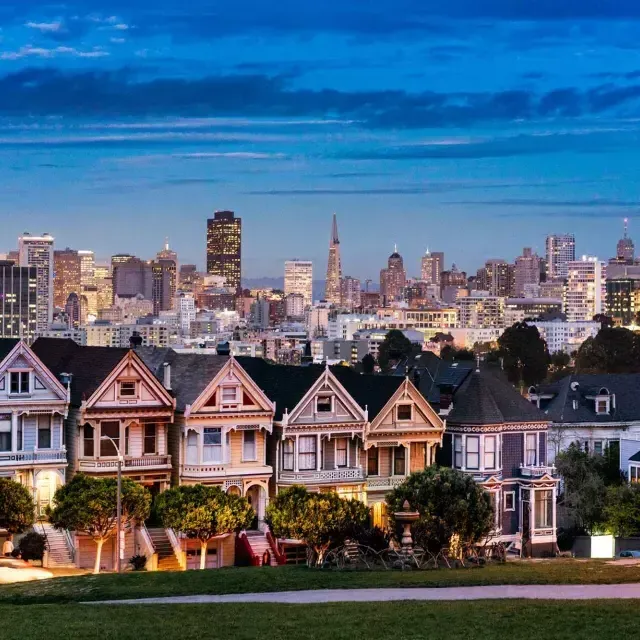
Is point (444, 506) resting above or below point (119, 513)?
above

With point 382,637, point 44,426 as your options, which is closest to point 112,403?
point 44,426

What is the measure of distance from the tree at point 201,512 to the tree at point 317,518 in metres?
1.38

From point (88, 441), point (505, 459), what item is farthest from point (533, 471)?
point (88, 441)

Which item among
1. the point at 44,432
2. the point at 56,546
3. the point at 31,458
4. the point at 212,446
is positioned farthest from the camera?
the point at 212,446

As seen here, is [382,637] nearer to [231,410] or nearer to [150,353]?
[231,410]

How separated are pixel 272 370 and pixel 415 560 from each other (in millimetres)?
18941

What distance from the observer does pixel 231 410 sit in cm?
6347

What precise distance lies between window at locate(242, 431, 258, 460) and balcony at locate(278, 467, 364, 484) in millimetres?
1311

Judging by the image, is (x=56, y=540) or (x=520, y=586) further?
(x=56, y=540)

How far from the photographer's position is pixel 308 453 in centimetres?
6506

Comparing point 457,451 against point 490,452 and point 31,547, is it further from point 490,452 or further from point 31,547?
point 31,547

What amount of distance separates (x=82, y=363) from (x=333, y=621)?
94.4 feet

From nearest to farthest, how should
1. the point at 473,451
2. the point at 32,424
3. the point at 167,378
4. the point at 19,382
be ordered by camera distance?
1. the point at 19,382
2. the point at 32,424
3. the point at 167,378
4. the point at 473,451

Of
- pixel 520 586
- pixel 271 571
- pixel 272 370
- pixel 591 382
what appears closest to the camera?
pixel 520 586
